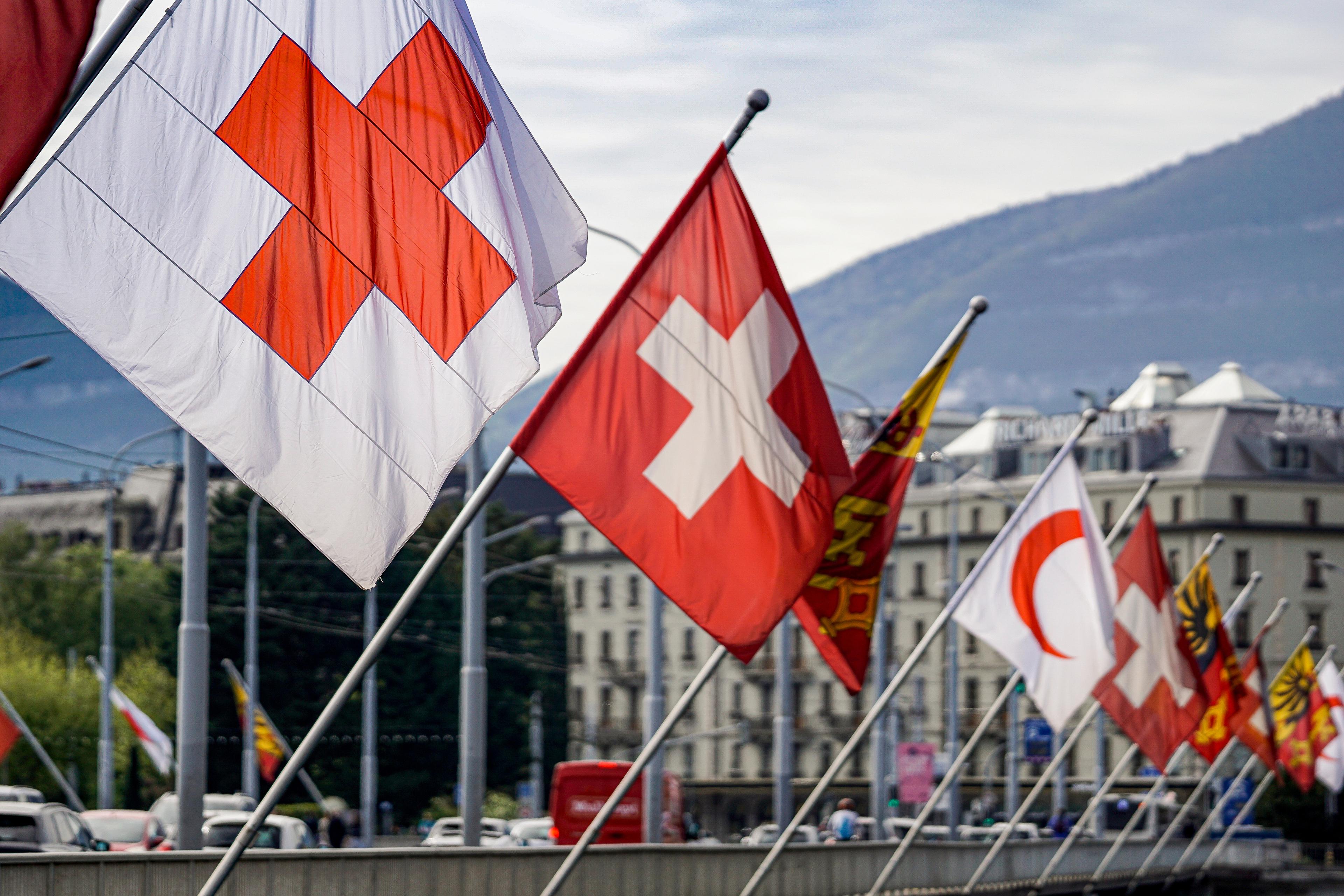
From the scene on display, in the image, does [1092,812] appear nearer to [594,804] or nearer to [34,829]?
[594,804]

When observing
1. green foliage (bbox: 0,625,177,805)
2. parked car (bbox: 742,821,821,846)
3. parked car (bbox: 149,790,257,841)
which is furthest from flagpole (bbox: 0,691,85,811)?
parked car (bbox: 742,821,821,846)

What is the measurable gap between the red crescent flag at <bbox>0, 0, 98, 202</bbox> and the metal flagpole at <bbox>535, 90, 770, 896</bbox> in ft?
19.0

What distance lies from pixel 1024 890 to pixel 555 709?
53138 mm

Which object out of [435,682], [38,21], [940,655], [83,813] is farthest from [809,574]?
[940,655]

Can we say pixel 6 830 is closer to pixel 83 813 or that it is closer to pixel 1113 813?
pixel 83 813

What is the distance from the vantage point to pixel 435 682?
8569 cm

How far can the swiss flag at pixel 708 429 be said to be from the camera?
13.3 meters

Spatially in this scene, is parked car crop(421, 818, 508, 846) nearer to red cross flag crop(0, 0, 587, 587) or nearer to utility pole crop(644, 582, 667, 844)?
utility pole crop(644, 582, 667, 844)

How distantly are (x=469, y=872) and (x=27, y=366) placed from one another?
1820 cm

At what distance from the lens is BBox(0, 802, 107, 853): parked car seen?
2341 cm

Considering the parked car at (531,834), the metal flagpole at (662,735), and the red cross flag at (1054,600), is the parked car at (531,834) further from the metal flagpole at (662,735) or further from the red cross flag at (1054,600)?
the metal flagpole at (662,735)

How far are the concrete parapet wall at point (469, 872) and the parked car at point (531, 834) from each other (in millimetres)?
8779

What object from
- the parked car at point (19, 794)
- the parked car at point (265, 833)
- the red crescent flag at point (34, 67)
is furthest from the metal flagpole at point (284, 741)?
the red crescent flag at point (34, 67)

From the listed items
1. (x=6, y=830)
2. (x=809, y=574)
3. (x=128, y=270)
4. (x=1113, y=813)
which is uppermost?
(x=128, y=270)
